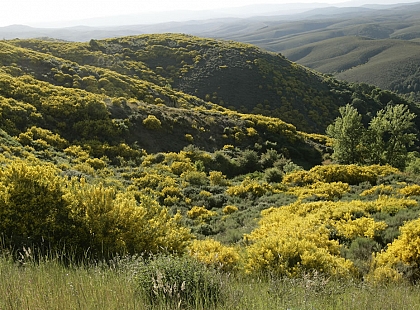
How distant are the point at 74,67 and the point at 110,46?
64.0ft

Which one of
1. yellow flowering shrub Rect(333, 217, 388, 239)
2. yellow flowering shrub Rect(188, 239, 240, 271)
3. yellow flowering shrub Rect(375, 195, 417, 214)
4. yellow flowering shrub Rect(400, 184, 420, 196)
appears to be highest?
yellow flowering shrub Rect(188, 239, 240, 271)

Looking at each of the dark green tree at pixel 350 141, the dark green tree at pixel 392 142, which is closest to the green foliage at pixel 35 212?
the dark green tree at pixel 350 141

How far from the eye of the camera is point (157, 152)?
2189 cm

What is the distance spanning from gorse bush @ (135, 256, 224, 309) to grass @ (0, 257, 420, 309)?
0.10 m

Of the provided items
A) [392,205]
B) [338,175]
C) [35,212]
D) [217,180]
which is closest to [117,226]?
[35,212]

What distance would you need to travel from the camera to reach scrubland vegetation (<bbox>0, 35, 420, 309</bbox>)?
153 inches

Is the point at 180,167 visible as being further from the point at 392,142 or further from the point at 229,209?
the point at 392,142

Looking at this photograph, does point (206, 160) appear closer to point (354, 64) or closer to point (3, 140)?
point (3, 140)

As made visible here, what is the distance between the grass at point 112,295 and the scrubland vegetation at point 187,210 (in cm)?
2

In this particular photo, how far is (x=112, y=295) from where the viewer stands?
133 inches

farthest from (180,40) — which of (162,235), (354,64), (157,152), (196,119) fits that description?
(354,64)

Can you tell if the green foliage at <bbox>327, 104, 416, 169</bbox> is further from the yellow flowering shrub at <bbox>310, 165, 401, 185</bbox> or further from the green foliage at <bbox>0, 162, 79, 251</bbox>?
the green foliage at <bbox>0, 162, 79, 251</bbox>

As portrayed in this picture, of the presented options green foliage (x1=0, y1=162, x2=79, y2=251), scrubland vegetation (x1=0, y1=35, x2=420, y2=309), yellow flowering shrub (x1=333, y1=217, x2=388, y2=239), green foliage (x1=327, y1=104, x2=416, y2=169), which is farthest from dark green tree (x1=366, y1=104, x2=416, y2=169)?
green foliage (x1=0, y1=162, x2=79, y2=251)

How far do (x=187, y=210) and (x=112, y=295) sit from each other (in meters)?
10.7
